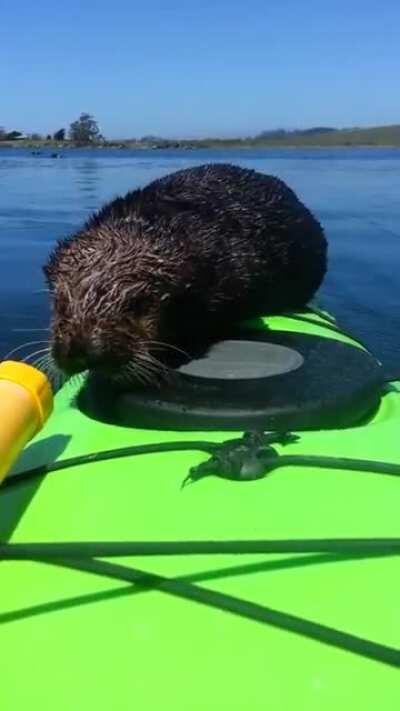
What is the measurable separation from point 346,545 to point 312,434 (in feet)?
2.98

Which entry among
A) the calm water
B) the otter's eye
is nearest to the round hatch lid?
the otter's eye

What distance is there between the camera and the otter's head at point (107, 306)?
4.32 meters

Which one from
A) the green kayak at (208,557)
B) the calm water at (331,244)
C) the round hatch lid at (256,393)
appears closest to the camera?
the green kayak at (208,557)

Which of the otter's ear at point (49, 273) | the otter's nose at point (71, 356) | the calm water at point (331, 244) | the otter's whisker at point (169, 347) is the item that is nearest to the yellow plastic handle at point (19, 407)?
the otter's nose at point (71, 356)

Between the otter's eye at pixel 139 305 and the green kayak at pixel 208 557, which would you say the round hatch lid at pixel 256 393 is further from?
the otter's eye at pixel 139 305

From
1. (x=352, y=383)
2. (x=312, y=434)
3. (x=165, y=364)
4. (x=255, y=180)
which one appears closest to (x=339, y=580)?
(x=312, y=434)

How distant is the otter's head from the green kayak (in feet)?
1.73

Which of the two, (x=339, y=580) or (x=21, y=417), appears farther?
(x=21, y=417)

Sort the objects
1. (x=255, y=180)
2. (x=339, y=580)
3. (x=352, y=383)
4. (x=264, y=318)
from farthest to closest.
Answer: (x=255, y=180) < (x=264, y=318) < (x=352, y=383) < (x=339, y=580)

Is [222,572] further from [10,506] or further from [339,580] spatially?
[10,506]

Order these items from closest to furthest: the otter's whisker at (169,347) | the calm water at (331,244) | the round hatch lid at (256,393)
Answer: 1. the round hatch lid at (256,393)
2. the otter's whisker at (169,347)
3. the calm water at (331,244)

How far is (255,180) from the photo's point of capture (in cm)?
667

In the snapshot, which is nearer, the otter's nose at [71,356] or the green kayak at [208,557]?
the green kayak at [208,557]

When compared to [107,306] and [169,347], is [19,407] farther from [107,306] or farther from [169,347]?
[169,347]
